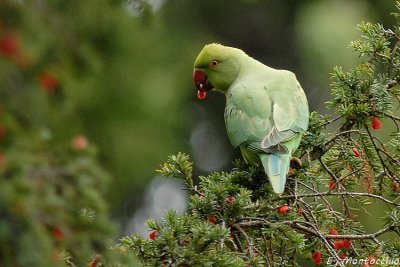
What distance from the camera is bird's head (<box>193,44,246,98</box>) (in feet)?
13.1

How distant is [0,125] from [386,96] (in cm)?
182

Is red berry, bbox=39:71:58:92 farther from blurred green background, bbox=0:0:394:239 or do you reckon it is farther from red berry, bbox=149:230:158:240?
red berry, bbox=149:230:158:240

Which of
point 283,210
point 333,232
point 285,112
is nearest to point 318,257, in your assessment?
point 333,232

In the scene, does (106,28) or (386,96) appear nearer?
(106,28)

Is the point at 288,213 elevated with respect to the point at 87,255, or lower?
elevated

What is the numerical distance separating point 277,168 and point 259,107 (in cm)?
60

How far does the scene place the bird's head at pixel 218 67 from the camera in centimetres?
400

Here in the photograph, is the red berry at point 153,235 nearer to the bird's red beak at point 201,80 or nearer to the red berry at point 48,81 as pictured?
the red berry at point 48,81

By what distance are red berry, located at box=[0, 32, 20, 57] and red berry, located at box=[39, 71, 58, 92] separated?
85 millimetres

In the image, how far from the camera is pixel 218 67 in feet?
13.1

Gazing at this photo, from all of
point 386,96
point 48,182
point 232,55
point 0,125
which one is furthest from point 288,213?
point 232,55

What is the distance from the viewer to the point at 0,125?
1.24 meters

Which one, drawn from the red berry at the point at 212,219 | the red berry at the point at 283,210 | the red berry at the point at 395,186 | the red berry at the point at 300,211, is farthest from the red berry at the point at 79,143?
the red berry at the point at 395,186

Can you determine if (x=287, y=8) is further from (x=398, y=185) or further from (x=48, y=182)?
(x=48, y=182)
